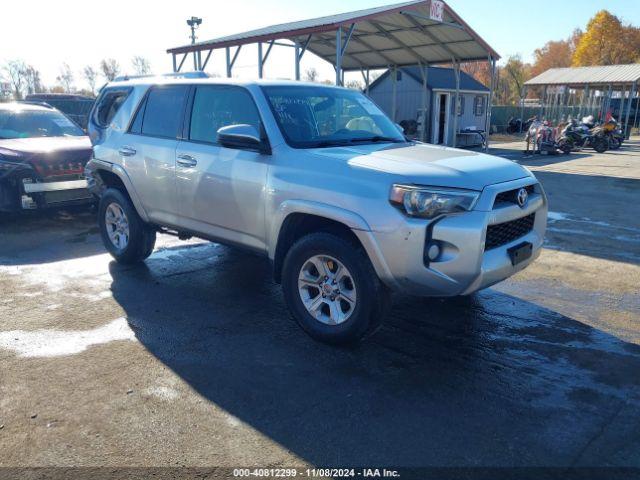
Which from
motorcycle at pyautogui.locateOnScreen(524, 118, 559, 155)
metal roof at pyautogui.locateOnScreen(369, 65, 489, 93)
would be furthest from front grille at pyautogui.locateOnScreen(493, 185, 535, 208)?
metal roof at pyautogui.locateOnScreen(369, 65, 489, 93)

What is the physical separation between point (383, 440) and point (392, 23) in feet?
50.2

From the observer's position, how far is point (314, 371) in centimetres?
360

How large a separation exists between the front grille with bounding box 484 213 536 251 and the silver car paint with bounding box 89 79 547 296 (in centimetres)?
5

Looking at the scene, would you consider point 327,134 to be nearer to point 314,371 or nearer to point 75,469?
point 314,371

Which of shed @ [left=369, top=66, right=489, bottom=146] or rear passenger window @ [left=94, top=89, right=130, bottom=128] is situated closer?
rear passenger window @ [left=94, top=89, right=130, bottom=128]

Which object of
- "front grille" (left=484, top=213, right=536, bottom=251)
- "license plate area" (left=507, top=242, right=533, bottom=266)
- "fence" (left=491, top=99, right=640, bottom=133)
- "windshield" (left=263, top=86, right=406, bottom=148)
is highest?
"fence" (left=491, top=99, right=640, bottom=133)

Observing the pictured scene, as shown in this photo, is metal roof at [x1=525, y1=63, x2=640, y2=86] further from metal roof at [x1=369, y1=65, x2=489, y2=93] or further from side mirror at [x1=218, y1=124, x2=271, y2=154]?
side mirror at [x1=218, y1=124, x2=271, y2=154]

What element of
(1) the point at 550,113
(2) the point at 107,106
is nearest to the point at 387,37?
(2) the point at 107,106

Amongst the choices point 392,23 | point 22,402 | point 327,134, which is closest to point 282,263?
point 327,134

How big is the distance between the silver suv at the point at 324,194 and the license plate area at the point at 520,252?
10mm

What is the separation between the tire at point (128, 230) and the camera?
18.6ft

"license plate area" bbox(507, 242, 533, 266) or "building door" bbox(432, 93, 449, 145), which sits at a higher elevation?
"building door" bbox(432, 93, 449, 145)

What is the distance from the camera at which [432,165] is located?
372 centimetres

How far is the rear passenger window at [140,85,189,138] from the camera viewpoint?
508cm
